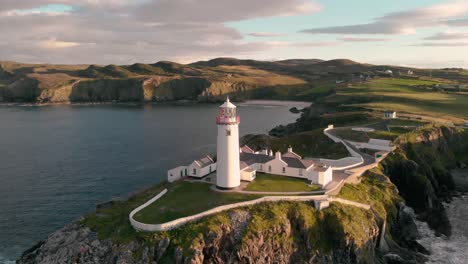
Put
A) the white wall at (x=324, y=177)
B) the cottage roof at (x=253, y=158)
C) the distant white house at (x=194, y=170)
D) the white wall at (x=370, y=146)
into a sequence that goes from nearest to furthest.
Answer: the white wall at (x=324, y=177), the distant white house at (x=194, y=170), the cottage roof at (x=253, y=158), the white wall at (x=370, y=146)

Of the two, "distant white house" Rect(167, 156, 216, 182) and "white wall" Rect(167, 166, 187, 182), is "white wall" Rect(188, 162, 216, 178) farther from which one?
Result: "white wall" Rect(167, 166, 187, 182)

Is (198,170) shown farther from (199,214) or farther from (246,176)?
(199,214)

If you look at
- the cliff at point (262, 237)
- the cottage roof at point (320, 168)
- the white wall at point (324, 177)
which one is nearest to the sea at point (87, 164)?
the cliff at point (262, 237)

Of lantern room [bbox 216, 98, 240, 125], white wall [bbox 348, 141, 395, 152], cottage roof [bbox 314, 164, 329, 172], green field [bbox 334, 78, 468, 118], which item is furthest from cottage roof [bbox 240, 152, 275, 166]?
green field [bbox 334, 78, 468, 118]

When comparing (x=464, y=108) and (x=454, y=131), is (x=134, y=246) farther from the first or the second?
(x=464, y=108)

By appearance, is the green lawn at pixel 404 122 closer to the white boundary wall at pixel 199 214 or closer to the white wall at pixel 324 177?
the white wall at pixel 324 177

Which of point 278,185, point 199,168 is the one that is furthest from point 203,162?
point 278,185
